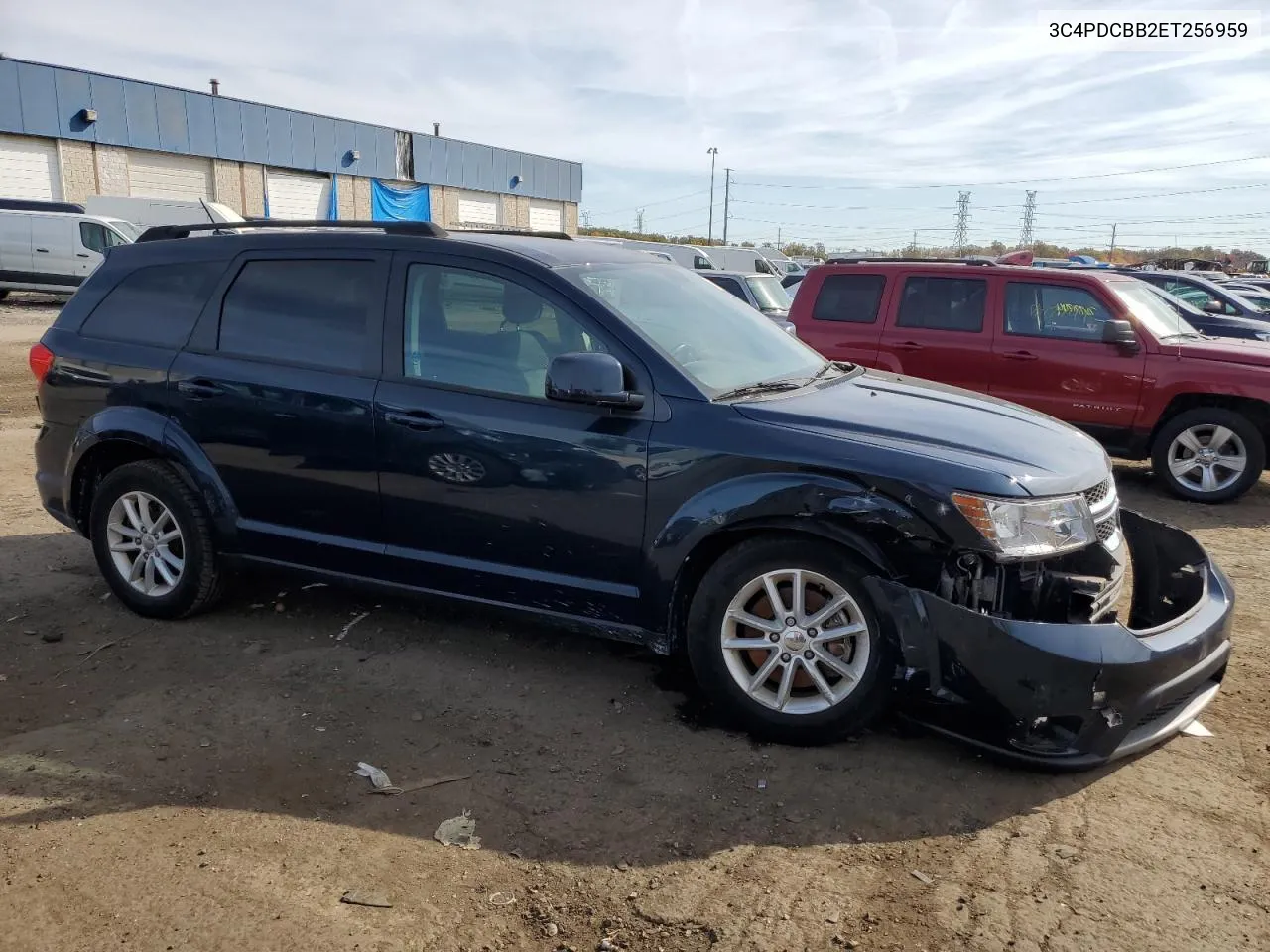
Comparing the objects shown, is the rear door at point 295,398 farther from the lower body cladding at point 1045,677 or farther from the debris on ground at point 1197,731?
the debris on ground at point 1197,731

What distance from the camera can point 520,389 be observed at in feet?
13.0

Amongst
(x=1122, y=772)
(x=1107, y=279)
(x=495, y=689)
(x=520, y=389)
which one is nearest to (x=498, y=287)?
(x=520, y=389)

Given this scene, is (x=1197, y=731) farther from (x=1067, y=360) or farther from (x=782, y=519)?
(x=1067, y=360)

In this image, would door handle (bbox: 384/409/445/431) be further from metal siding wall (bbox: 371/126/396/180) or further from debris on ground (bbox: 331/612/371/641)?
metal siding wall (bbox: 371/126/396/180)

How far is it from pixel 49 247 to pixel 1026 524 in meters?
24.8

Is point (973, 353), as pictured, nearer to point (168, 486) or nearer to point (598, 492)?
point (598, 492)

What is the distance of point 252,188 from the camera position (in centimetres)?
3738

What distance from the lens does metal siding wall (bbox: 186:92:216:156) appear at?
114ft

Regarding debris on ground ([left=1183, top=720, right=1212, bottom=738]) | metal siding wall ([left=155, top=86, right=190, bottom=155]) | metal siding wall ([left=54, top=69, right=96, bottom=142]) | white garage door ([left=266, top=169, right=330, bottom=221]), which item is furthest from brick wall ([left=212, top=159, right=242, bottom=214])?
debris on ground ([left=1183, top=720, right=1212, bottom=738])

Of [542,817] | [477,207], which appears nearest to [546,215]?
[477,207]

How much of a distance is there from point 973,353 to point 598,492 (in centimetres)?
580

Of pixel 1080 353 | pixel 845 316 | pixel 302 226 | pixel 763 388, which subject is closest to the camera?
pixel 763 388

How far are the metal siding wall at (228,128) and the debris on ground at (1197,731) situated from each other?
127 feet

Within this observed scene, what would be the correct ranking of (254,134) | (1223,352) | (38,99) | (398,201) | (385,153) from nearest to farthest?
(1223,352)
(38,99)
(254,134)
(385,153)
(398,201)
